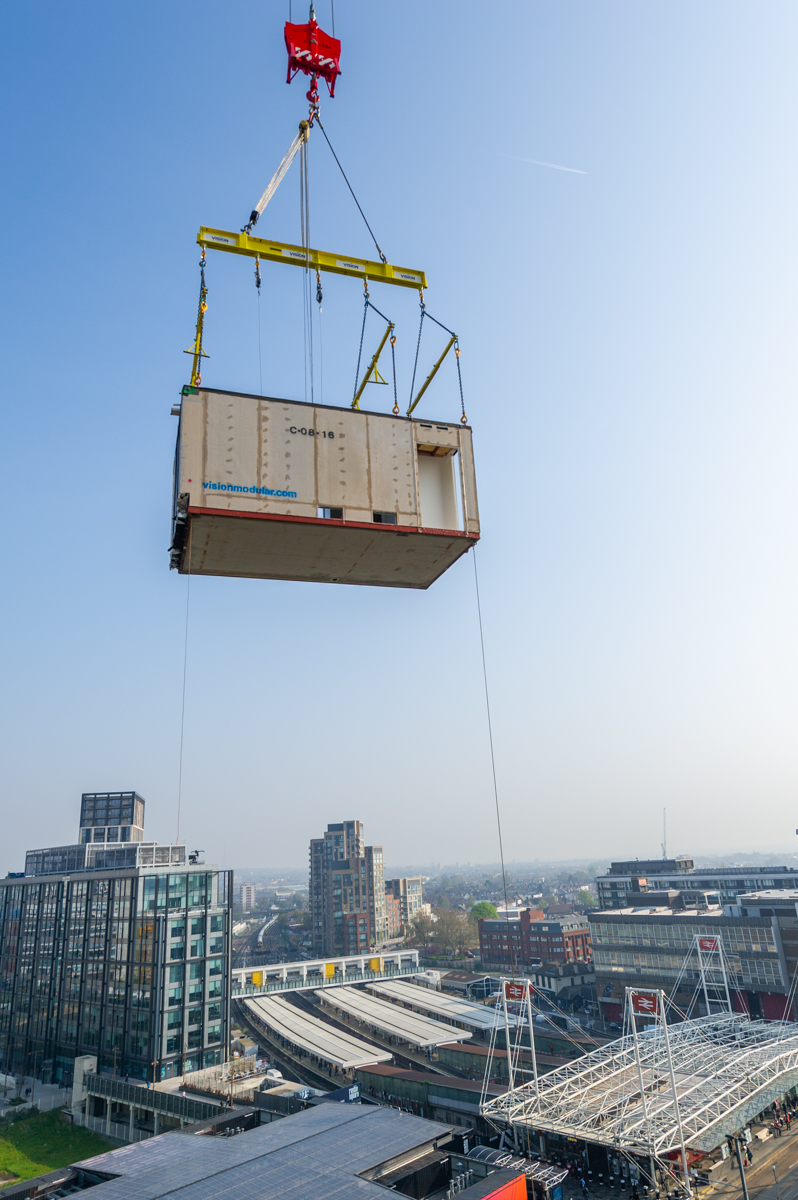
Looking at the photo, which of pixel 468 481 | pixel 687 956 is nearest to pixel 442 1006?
pixel 687 956

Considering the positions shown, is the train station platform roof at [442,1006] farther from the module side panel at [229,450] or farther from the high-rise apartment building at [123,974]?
the module side panel at [229,450]

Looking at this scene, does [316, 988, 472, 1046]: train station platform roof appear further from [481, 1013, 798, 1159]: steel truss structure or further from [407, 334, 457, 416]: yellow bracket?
[407, 334, 457, 416]: yellow bracket

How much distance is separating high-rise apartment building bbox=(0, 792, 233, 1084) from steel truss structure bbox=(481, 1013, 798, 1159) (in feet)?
67.8

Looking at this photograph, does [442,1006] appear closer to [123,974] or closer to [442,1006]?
[442,1006]

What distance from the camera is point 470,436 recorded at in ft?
53.9

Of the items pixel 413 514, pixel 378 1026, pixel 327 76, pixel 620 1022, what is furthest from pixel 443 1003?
pixel 327 76

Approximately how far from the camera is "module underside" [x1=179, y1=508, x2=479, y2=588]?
1405cm

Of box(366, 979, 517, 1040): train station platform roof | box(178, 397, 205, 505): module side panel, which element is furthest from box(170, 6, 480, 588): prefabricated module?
box(366, 979, 517, 1040): train station platform roof

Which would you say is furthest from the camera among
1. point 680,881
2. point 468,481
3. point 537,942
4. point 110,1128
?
point 537,942

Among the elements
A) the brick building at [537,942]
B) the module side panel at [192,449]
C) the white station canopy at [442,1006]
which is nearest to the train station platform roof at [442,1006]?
the white station canopy at [442,1006]

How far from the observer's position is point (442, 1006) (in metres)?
58.5

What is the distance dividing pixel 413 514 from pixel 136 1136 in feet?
127

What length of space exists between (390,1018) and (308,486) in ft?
178

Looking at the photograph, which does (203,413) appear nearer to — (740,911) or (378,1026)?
(378,1026)
